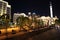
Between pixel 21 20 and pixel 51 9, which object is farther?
pixel 51 9

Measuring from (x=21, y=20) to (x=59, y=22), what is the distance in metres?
65.5

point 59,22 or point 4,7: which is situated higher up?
point 4,7

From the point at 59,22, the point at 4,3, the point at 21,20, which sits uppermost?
the point at 4,3

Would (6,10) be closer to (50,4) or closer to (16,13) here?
(16,13)

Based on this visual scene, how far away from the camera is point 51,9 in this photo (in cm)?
16188

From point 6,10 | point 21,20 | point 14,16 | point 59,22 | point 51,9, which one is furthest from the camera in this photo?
point 51,9

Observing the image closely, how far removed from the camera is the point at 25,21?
223ft

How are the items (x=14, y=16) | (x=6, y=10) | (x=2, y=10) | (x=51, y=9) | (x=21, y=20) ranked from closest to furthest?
1. (x=21, y=20)
2. (x=2, y=10)
3. (x=6, y=10)
4. (x=14, y=16)
5. (x=51, y=9)

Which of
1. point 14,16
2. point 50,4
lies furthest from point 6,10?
point 50,4

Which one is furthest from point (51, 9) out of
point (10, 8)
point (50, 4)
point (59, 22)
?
point (10, 8)

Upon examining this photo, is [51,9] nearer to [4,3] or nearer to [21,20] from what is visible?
[4,3]

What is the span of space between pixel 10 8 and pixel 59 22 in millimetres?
43036

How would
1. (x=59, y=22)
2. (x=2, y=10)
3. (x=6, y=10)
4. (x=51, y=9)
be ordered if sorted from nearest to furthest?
1. (x=2, y=10)
2. (x=6, y=10)
3. (x=59, y=22)
4. (x=51, y=9)

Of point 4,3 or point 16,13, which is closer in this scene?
point 4,3
